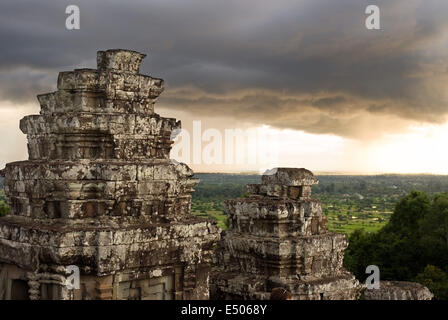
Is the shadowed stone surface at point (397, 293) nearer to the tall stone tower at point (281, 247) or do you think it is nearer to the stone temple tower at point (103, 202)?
the tall stone tower at point (281, 247)

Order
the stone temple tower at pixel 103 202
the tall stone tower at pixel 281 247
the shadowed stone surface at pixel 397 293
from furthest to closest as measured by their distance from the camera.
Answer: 1. the shadowed stone surface at pixel 397 293
2. the tall stone tower at pixel 281 247
3. the stone temple tower at pixel 103 202

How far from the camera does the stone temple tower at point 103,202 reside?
711 centimetres

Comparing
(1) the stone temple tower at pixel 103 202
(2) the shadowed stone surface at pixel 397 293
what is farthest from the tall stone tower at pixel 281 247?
(1) the stone temple tower at pixel 103 202

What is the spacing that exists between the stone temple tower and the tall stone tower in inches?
84.1

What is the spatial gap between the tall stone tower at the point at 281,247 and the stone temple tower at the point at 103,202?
2.14 meters

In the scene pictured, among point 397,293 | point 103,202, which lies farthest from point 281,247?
point 103,202

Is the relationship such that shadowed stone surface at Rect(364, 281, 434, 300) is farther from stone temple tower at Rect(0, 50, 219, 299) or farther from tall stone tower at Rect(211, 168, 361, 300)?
stone temple tower at Rect(0, 50, 219, 299)

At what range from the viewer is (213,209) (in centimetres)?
7488

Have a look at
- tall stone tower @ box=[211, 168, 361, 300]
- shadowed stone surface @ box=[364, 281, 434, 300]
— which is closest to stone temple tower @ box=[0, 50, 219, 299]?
tall stone tower @ box=[211, 168, 361, 300]

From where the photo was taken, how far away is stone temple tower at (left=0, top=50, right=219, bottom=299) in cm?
711

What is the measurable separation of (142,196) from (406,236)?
2789cm
